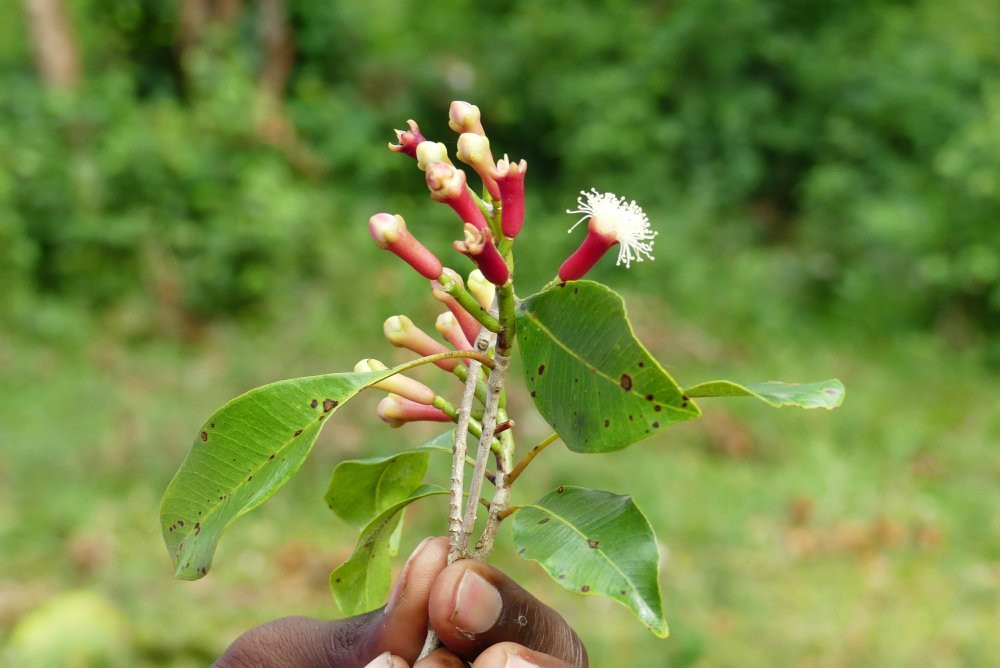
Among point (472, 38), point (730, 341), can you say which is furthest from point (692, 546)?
point (472, 38)

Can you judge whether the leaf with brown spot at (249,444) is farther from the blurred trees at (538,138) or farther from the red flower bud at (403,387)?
the blurred trees at (538,138)

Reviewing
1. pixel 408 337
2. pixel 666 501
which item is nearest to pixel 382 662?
pixel 408 337

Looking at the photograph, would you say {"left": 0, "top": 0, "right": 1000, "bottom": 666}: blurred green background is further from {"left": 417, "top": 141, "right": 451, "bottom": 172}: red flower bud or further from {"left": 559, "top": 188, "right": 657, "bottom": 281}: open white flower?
{"left": 417, "top": 141, "right": 451, "bottom": 172}: red flower bud

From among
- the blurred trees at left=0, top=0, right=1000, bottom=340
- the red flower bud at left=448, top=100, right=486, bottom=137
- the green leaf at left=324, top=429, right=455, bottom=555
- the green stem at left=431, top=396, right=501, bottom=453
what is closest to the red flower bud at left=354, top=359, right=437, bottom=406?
the green stem at left=431, top=396, right=501, bottom=453

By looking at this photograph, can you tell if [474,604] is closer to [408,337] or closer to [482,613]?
[482,613]

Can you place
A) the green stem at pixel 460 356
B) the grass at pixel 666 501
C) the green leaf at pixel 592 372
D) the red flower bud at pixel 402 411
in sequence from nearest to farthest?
1. the green leaf at pixel 592 372
2. the green stem at pixel 460 356
3. the red flower bud at pixel 402 411
4. the grass at pixel 666 501

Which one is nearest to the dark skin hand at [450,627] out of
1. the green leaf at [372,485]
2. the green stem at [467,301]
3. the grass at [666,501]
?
the green leaf at [372,485]

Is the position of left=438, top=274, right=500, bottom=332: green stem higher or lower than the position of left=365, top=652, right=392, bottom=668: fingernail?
higher
